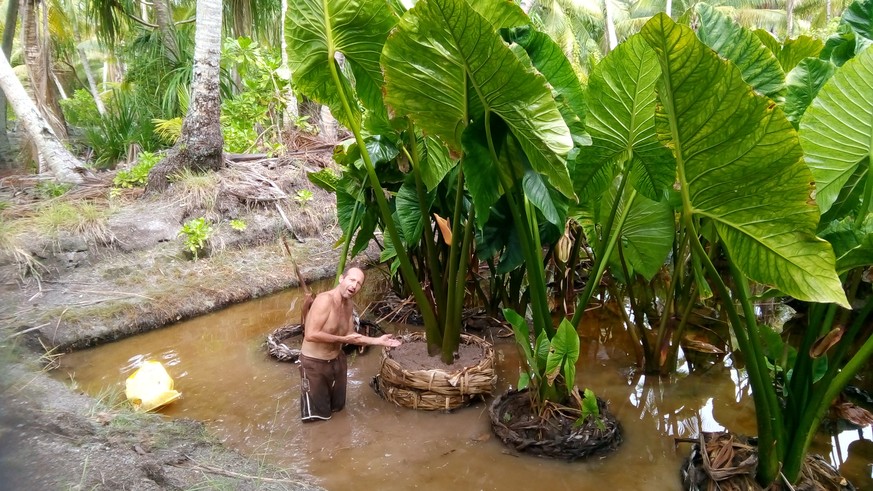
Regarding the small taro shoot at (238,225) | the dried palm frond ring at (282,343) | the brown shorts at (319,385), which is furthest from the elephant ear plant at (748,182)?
the small taro shoot at (238,225)

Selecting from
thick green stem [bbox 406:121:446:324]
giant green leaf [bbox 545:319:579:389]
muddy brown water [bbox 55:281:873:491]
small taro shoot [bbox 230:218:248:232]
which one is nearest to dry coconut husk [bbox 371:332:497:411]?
→ muddy brown water [bbox 55:281:873:491]

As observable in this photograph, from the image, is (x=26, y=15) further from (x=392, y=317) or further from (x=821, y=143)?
(x=821, y=143)

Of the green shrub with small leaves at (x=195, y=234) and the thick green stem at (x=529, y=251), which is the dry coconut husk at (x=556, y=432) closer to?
the thick green stem at (x=529, y=251)

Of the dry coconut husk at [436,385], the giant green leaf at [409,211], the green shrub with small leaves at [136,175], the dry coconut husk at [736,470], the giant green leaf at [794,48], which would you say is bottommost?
the dry coconut husk at [436,385]

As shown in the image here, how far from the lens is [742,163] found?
5.03 feet

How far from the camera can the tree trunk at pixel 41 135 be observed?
16.5 feet

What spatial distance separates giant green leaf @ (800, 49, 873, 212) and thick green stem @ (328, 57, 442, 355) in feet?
5.33

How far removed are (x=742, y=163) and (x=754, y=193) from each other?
0.09 metres

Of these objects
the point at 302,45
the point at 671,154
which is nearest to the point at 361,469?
the point at 671,154

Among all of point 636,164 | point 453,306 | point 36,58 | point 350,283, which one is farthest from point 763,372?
point 36,58

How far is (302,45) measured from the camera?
2582 millimetres

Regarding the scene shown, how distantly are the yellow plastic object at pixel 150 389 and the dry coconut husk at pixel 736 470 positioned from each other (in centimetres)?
229

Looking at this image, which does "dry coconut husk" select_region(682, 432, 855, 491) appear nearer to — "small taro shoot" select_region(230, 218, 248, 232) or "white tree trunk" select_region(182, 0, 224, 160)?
"small taro shoot" select_region(230, 218, 248, 232)

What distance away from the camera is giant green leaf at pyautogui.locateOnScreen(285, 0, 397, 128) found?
7.90ft
